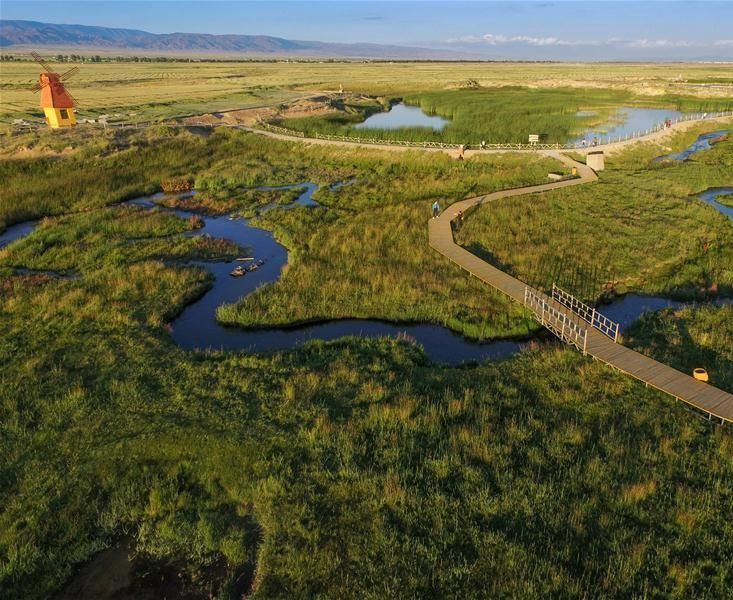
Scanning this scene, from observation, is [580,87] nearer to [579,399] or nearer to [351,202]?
[351,202]

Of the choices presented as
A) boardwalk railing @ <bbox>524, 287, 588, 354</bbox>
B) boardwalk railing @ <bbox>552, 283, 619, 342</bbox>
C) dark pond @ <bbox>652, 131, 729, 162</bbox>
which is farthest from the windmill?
dark pond @ <bbox>652, 131, 729, 162</bbox>

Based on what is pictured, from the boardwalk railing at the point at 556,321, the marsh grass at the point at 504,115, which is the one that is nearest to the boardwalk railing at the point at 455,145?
the marsh grass at the point at 504,115

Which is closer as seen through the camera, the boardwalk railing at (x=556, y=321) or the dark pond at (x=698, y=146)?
the boardwalk railing at (x=556, y=321)

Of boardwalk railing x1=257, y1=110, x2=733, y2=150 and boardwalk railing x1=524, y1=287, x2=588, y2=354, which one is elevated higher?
boardwalk railing x1=257, y1=110, x2=733, y2=150

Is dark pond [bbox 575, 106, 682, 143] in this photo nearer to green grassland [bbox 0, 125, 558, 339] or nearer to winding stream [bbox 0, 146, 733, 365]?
green grassland [bbox 0, 125, 558, 339]

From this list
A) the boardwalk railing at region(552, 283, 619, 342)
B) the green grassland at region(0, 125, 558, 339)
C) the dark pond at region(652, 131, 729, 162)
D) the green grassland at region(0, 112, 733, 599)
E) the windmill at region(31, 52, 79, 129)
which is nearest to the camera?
the green grassland at region(0, 112, 733, 599)

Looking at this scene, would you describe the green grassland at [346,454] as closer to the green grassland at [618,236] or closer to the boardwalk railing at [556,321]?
the boardwalk railing at [556,321]

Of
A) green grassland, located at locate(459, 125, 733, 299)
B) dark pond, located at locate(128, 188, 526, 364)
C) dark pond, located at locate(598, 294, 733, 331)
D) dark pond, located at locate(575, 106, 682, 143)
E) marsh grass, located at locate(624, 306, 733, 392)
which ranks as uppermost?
dark pond, located at locate(575, 106, 682, 143)
